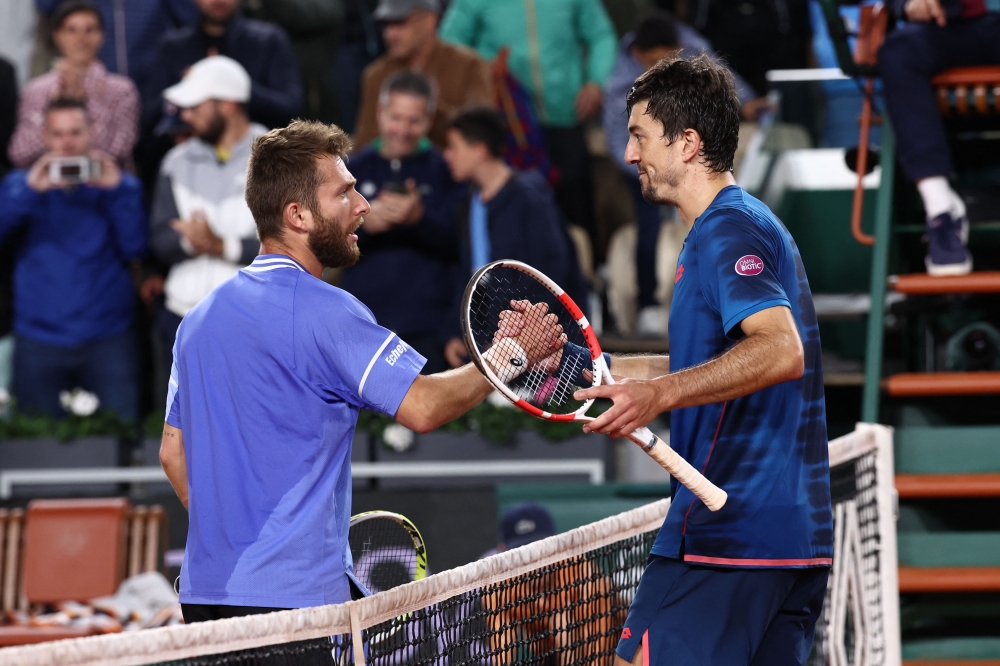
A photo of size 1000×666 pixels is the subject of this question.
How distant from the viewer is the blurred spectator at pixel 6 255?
857 cm

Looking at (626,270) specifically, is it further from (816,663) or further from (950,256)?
(816,663)

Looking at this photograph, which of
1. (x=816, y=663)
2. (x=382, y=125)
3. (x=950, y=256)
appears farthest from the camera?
(x=382, y=125)

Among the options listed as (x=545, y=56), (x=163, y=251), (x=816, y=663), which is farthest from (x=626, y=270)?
(x=816, y=663)

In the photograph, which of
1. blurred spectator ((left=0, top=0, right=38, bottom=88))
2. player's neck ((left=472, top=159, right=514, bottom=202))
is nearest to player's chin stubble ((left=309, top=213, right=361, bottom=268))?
player's neck ((left=472, top=159, right=514, bottom=202))

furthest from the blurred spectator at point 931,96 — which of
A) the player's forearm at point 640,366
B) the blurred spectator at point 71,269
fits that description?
the blurred spectator at point 71,269

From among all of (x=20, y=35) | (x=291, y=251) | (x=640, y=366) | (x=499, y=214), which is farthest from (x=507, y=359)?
(x=20, y=35)

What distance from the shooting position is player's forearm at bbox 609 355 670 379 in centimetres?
338

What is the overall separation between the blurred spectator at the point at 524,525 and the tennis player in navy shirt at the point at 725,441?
275cm

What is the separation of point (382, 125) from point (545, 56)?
1.59 meters

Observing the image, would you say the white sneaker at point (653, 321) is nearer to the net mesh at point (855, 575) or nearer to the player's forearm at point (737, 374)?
the net mesh at point (855, 575)

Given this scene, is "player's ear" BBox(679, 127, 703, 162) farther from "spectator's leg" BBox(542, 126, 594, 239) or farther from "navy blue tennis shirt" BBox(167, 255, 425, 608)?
"spectator's leg" BBox(542, 126, 594, 239)

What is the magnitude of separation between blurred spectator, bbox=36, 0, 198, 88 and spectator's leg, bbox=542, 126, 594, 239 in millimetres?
2620

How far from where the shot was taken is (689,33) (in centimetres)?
880

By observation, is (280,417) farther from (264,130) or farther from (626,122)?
(626,122)
